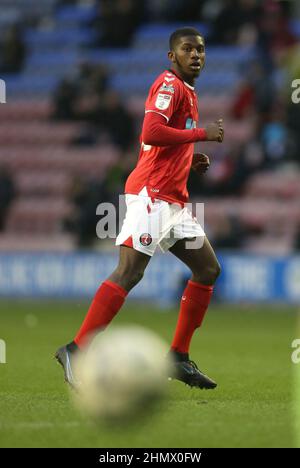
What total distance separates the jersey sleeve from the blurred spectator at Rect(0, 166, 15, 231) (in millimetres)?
11535

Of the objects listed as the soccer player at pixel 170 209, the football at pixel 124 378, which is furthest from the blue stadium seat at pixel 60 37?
the football at pixel 124 378

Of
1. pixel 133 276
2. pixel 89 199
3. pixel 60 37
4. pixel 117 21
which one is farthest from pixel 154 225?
pixel 60 37

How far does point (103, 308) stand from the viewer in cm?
680

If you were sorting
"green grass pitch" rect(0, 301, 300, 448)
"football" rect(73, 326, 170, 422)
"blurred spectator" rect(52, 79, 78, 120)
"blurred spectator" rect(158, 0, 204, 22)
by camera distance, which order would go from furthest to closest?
1. "blurred spectator" rect(158, 0, 204, 22)
2. "blurred spectator" rect(52, 79, 78, 120)
3. "football" rect(73, 326, 170, 422)
4. "green grass pitch" rect(0, 301, 300, 448)

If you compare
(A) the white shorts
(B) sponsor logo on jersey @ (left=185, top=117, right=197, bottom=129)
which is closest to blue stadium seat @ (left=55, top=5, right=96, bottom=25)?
(B) sponsor logo on jersey @ (left=185, top=117, right=197, bottom=129)

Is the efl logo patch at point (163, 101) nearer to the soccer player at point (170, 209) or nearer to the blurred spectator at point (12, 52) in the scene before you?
the soccer player at point (170, 209)

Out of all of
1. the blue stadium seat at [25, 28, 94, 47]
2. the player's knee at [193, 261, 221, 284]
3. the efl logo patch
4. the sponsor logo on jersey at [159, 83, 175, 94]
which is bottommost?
the player's knee at [193, 261, 221, 284]

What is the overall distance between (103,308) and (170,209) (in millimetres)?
812

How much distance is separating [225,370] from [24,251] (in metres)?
8.31

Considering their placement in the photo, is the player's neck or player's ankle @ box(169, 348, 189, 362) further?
player's ankle @ box(169, 348, 189, 362)

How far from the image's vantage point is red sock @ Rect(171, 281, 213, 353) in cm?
743

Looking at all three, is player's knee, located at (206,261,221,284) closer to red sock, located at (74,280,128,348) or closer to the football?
red sock, located at (74,280,128,348)

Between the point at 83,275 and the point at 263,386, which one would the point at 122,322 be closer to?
the point at 83,275

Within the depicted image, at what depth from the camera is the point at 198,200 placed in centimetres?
1766
